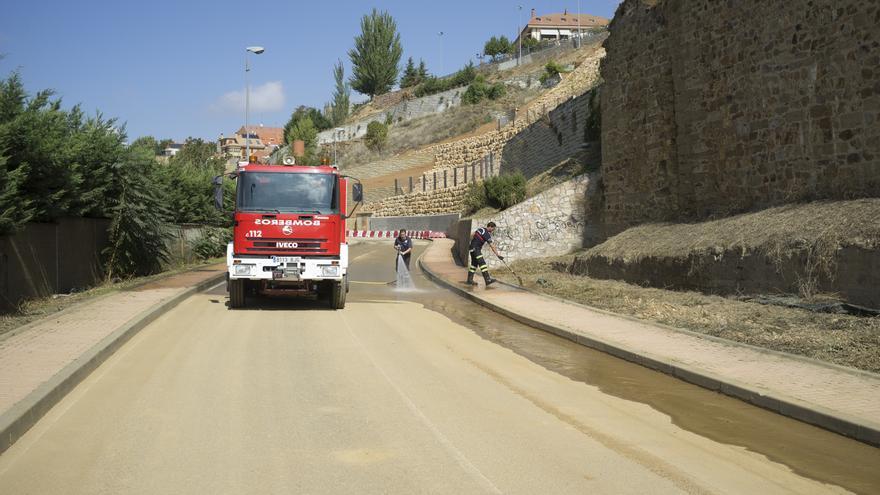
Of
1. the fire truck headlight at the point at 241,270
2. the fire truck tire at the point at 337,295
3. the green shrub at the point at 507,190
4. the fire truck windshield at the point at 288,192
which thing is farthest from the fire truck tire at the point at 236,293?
the green shrub at the point at 507,190

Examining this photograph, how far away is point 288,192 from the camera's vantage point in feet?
52.2

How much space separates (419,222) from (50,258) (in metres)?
37.3

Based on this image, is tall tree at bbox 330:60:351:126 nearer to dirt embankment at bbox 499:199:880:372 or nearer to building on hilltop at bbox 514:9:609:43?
building on hilltop at bbox 514:9:609:43

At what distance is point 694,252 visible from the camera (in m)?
15.1

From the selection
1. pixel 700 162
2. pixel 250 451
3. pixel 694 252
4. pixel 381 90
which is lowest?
pixel 250 451

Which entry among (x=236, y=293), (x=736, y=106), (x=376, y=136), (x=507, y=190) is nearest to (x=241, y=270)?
(x=236, y=293)

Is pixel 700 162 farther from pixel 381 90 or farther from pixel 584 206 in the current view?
pixel 381 90

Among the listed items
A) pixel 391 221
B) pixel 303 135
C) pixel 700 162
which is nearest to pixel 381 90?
pixel 303 135

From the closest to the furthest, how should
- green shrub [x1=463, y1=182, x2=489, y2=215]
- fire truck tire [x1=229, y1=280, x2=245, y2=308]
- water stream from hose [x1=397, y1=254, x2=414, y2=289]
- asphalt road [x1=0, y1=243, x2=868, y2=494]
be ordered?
asphalt road [x1=0, y1=243, x2=868, y2=494] < fire truck tire [x1=229, y1=280, x2=245, y2=308] < water stream from hose [x1=397, y1=254, x2=414, y2=289] < green shrub [x1=463, y1=182, x2=489, y2=215]

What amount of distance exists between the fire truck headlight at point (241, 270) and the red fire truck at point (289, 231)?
0.02m

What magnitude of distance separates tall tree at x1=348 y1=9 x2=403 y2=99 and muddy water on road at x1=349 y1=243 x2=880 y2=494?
103 meters

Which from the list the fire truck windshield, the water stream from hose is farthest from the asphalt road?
the water stream from hose

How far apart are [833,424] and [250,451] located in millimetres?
4811

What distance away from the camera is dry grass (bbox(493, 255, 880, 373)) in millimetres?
9465
